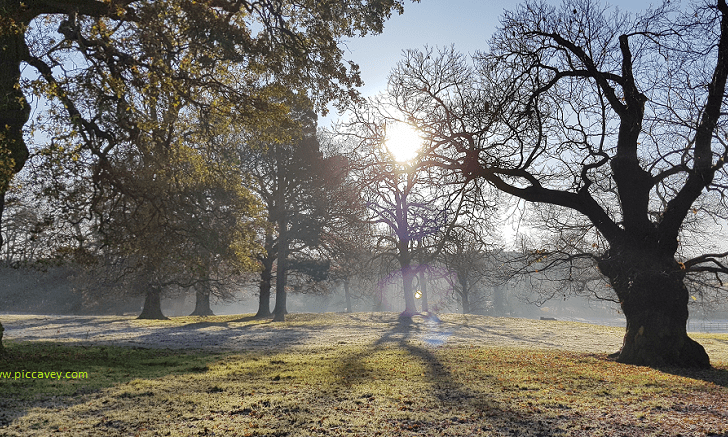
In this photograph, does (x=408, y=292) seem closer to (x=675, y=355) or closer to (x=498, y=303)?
(x=675, y=355)

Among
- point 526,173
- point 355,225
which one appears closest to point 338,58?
point 526,173

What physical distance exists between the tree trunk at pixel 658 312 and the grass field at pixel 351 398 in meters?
0.73

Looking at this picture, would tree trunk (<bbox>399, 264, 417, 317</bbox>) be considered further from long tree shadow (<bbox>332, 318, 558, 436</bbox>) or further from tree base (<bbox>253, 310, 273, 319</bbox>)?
long tree shadow (<bbox>332, 318, 558, 436</bbox>)

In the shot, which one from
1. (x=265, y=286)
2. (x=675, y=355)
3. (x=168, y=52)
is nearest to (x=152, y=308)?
(x=265, y=286)

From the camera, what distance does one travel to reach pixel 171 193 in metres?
11.8

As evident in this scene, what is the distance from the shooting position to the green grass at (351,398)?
15.9 ft

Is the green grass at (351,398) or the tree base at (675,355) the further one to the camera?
the tree base at (675,355)

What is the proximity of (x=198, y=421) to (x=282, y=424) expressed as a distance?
39.1 inches

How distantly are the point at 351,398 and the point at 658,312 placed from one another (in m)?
8.11

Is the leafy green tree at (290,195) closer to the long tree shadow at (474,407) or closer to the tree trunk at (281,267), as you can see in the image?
the tree trunk at (281,267)

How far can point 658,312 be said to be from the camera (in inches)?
402

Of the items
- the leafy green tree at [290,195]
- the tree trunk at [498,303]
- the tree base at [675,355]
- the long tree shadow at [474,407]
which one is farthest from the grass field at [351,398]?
the tree trunk at [498,303]

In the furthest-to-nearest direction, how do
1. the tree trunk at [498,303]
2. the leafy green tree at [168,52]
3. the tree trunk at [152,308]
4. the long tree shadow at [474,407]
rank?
the tree trunk at [498,303] < the tree trunk at [152,308] < the leafy green tree at [168,52] < the long tree shadow at [474,407]

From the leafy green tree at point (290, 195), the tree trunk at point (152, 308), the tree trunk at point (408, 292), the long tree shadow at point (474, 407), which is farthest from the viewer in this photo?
the tree trunk at point (408, 292)
